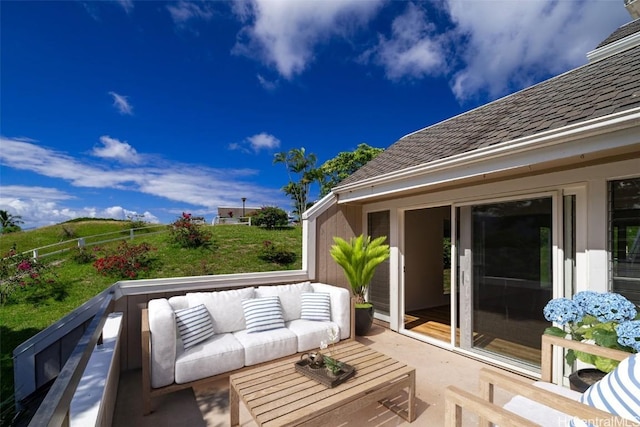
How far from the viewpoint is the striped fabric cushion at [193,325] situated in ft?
11.0

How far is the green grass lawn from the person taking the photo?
6.89 m

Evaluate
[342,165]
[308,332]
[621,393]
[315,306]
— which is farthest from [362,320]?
[342,165]

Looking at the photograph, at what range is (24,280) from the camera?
798 cm

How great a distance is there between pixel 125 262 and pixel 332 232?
7.64m

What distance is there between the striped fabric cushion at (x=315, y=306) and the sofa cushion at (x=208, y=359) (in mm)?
1213

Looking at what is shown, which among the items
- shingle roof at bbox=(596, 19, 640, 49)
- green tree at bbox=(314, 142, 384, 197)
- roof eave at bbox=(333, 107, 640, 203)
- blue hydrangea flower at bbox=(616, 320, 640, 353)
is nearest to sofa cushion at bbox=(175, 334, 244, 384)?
roof eave at bbox=(333, 107, 640, 203)

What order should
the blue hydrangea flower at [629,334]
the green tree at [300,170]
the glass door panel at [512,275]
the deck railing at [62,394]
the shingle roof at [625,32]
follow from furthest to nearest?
1. the green tree at [300,170]
2. the shingle roof at [625,32]
3. the glass door panel at [512,275]
4. the blue hydrangea flower at [629,334]
5. the deck railing at [62,394]

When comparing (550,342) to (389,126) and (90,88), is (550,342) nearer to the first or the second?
(90,88)

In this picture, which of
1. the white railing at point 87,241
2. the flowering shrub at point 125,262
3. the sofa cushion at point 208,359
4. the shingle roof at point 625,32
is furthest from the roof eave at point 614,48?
the white railing at point 87,241

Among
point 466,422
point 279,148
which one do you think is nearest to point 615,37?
point 466,422

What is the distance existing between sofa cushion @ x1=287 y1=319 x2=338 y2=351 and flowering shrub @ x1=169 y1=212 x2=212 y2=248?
8.51 meters

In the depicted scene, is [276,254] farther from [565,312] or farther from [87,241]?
[565,312]

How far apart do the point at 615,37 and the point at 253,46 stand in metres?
7.38

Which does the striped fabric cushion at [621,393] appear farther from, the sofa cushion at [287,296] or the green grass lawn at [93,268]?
the green grass lawn at [93,268]
